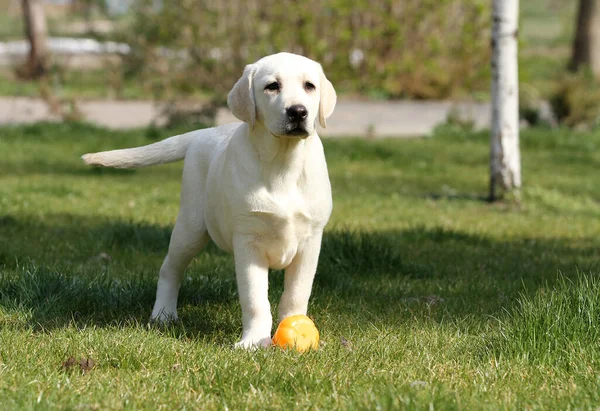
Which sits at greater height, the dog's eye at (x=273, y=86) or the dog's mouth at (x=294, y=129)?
the dog's eye at (x=273, y=86)

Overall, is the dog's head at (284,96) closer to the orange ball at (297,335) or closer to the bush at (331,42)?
the orange ball at (297,335)

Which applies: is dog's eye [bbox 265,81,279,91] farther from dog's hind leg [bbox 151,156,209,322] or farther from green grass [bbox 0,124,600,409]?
green grass [bbox 0,124,600,409]

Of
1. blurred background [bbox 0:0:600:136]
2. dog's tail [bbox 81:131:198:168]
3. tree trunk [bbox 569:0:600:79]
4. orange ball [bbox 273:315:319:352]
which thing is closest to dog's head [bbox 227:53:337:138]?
dog's tail [bbox 81:131:198:168]

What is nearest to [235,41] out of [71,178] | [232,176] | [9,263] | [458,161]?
[458,161]

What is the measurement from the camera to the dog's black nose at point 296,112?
3.88 metres

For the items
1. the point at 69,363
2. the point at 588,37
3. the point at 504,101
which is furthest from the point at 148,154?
the point at 588,37

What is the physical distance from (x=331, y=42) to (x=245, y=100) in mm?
13663

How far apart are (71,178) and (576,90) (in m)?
8.56

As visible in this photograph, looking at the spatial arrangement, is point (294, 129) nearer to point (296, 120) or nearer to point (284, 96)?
point (296, 120)

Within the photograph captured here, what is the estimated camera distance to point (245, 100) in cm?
408

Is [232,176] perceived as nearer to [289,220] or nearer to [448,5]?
[289,220]

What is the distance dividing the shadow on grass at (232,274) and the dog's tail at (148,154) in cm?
65

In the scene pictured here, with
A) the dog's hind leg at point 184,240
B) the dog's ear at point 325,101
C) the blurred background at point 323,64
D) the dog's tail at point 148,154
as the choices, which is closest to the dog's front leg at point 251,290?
the dog's hind leg at point 184,240

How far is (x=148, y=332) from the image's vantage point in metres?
4.09
